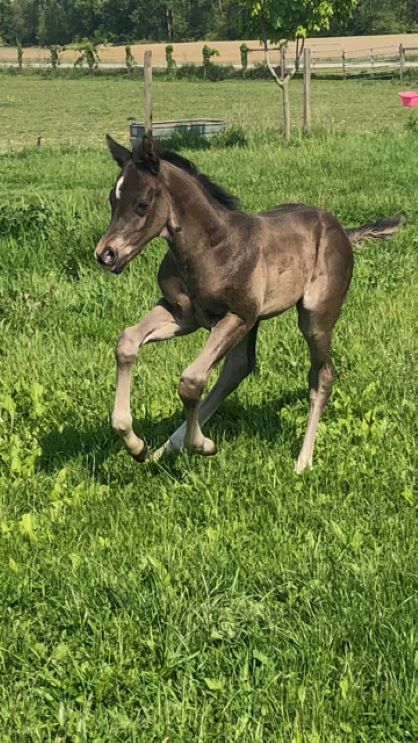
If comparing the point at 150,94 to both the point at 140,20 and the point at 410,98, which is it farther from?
the point at 140,20

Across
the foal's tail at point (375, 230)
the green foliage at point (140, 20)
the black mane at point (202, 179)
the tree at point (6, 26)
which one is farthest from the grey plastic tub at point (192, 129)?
the tree at point (6, 26)

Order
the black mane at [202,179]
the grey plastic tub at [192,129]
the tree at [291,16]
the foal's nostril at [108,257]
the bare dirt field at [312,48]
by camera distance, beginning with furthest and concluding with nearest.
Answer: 1. the bare dirt field at [312,48]
2. the grey plastic tub at [192,129]
3. the tree at [291,16]
4. the black mane at [202,179]
5. the foal's nostril at [108,257]

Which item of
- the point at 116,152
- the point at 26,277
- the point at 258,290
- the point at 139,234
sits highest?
the point at 116,152

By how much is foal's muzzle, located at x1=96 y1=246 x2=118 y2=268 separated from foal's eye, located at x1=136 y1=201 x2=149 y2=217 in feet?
0.71

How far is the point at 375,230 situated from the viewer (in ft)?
18.0

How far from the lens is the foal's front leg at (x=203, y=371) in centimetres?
392

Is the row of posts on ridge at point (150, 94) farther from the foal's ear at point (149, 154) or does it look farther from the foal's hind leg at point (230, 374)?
the foal's ear at point (149, 154)

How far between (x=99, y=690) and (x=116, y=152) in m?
2.27

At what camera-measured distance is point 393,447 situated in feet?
15.6

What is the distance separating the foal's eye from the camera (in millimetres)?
3738

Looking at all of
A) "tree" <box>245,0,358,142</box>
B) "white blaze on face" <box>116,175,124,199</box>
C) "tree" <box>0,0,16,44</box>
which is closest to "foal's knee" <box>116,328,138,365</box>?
"white blaze on face" <box>116,175,124,199</box>

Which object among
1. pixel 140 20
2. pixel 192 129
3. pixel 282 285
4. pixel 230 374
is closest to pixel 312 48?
pixel 140 20

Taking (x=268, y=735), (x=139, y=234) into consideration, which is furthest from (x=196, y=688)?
(x=139, y=234)

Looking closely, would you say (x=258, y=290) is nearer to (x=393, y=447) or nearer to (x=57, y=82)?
(x=393, y=447)
